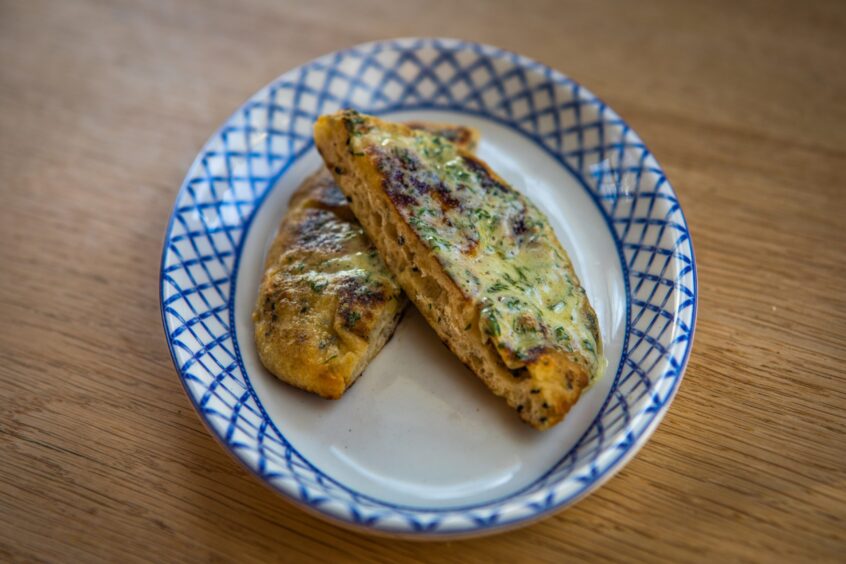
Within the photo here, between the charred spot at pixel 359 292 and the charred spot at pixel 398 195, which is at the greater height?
the charred spot at pixel 398 195

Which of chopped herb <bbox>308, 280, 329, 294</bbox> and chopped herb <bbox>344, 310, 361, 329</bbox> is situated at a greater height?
chopped herb <bbox>308, 280, 329, 294</bbox>

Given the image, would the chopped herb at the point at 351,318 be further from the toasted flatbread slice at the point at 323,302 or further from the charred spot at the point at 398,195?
the charred spot at the point at 398,195

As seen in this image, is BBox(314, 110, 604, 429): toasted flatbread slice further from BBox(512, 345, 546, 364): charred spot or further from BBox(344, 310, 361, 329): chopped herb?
BBox(344, 310, 361, 329): chopped herb

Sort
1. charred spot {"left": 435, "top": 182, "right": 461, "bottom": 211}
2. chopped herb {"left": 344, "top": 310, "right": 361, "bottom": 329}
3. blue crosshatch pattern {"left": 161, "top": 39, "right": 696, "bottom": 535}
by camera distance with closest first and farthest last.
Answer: blue crosshatch pattern {"left": 161, "top": 39, "right": 696, "bottom": 535} < chopped herb {"left": 344, "top": 310, "right": 361, "bottom": 329} < charred spot {"left": 435, "top": 182, "right": 461, "bottom": 211}

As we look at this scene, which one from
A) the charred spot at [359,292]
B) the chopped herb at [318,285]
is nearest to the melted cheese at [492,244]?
the charred spot at [359,292]

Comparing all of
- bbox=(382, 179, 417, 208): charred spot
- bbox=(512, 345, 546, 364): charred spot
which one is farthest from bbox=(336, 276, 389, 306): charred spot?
bbox=(512, 345, 546, 364): charred spot

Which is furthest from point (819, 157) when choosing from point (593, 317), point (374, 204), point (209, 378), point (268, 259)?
point (209, 378)
